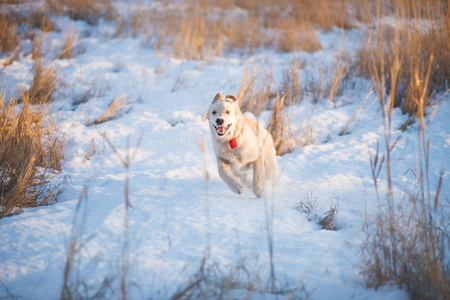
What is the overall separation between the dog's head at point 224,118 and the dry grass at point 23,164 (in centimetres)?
166

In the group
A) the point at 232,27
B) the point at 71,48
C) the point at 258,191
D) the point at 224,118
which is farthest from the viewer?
the point at 232,27

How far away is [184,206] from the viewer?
248 centimetres

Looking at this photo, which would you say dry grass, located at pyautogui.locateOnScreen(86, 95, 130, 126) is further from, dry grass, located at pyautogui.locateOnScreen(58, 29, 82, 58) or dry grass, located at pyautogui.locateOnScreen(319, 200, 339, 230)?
dry grass, located at pyautogui.locateOnScreen(319, 200, 339, 230)

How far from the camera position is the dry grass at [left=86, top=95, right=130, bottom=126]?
442 centimetres

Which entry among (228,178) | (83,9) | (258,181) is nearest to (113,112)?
(228,178)

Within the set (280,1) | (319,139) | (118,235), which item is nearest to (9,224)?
(118,235)

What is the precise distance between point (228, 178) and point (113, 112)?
2722 mm

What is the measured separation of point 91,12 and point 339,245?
10.7 metres

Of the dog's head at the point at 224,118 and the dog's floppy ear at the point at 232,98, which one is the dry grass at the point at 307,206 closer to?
the dog's head at the point at 224,118

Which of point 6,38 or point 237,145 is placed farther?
point 6,38

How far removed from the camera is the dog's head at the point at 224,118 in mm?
2746

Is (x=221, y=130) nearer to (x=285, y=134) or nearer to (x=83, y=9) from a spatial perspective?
(x=285, y=134)

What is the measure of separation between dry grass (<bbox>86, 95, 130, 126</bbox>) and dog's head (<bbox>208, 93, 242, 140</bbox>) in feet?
7.19

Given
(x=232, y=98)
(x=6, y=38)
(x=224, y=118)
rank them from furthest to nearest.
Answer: (x=6, y=38) → (x=232, y=98) → (x=224, y=118)
